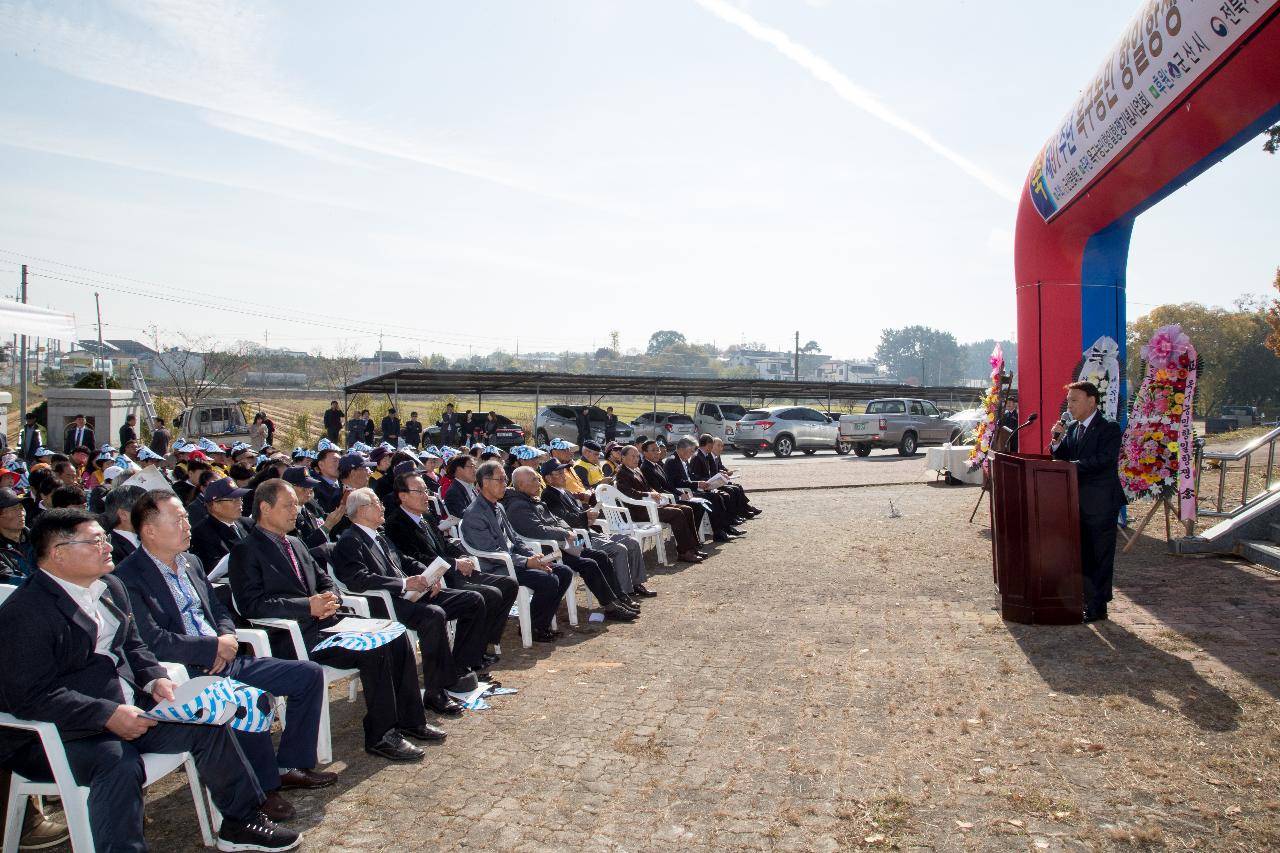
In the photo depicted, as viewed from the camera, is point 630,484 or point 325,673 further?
point 630,484

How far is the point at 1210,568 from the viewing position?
28.5 feet


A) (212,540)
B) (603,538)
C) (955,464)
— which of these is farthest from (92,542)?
(955,464)

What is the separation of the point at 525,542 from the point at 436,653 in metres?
2.25

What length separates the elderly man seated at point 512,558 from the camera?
6.75 meters

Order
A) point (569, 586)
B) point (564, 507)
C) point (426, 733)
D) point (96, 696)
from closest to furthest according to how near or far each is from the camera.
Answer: point (96, 696) → point (426, 733) → point (569, 586) → point (564, 507)

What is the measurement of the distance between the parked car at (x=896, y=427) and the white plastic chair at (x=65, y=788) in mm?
25580

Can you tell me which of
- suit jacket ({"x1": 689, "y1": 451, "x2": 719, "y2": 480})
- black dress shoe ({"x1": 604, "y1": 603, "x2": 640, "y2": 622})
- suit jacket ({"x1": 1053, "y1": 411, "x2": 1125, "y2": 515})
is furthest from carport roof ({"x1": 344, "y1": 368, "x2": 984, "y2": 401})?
suit jacket ({"x1": 1053, "y1": 411, "x2": 1125, "y2": 515})

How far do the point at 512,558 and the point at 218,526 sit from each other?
2.08m

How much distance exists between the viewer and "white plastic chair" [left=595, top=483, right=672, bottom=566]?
967 cm

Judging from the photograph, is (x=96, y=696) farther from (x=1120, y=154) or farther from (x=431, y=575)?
(x=1120, y=154)

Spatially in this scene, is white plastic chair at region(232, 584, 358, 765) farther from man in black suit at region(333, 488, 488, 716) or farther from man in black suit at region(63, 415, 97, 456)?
man in black suit at region(63, 415, 97, 456)

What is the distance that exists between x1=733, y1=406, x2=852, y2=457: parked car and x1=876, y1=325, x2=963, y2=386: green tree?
136 metres

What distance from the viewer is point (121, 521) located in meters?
5.45

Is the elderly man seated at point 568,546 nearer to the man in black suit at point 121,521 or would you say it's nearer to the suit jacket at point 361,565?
the suit jacket at point 361,565
